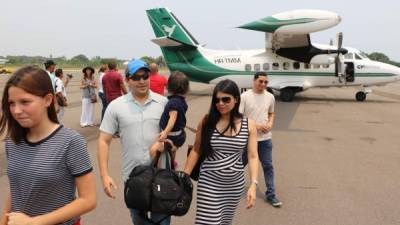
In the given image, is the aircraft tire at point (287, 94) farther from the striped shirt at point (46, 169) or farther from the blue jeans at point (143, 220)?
the striped shirt at point (46, 169)

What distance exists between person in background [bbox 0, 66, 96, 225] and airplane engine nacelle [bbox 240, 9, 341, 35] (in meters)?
14.7

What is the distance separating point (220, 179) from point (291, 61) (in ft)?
54.3

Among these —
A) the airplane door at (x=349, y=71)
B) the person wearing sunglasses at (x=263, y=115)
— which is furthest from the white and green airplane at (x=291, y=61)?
the person wearing sunglasses at (x=263, y=115)

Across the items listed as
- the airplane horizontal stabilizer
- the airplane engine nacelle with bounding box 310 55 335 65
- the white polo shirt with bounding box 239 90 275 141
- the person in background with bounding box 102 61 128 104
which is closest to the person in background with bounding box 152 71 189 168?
the white polo shirt with bounding box 239 90 275 141

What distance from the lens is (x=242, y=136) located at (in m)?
3.05

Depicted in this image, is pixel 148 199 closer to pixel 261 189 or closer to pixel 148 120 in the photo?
pixel 148 120

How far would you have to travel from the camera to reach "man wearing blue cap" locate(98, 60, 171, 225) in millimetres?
3012

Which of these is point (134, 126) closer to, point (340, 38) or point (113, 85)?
point (113, 85)

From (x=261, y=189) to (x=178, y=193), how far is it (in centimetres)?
309

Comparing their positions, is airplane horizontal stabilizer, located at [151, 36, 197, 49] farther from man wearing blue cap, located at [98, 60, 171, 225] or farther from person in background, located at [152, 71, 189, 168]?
man wearing blue cap, located at [98, 60, 171, 225]

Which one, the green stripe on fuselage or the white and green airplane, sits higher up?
the green stripe on fuselage

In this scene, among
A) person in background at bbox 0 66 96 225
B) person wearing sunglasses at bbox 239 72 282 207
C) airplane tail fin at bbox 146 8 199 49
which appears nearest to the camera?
person in background at bbox 0 66 96 225

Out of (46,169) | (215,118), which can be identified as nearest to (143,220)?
(215,118)

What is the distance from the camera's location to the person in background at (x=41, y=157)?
178cm
